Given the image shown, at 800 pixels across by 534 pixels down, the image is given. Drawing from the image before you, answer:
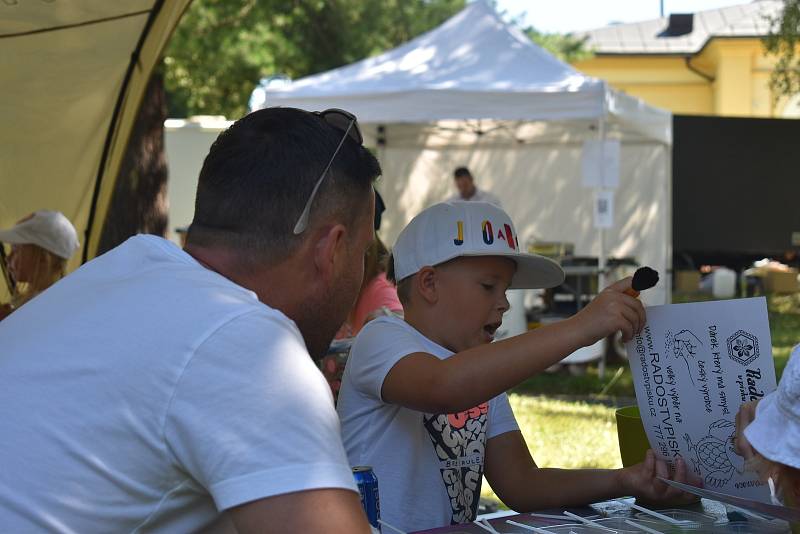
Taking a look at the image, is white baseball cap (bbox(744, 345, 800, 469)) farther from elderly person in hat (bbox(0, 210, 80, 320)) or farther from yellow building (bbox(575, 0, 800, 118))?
yellow building (bbox(575, 0, 800, 118))

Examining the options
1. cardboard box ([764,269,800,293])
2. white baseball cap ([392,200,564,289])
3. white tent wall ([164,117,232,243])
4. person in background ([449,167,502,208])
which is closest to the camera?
white baseball cap ([392,200,564,289])

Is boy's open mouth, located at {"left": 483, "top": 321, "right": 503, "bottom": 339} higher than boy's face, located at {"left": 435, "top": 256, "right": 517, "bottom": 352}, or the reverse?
boy's face, located at {"left": 435, "top": 256, "right": 517, "bottom": 352}

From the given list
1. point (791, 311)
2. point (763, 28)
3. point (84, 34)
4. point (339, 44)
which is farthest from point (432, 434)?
point (763, 28)

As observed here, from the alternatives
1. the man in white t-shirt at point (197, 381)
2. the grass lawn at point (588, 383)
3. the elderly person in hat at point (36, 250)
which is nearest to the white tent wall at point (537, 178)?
the grass lawn at point (588, 383)

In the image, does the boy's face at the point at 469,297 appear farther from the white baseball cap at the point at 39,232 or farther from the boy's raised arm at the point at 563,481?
the white baseball cap at the point at 39,232

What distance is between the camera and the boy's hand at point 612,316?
1712 millimetres

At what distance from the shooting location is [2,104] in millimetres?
3867

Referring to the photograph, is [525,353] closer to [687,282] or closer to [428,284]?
[428,284]

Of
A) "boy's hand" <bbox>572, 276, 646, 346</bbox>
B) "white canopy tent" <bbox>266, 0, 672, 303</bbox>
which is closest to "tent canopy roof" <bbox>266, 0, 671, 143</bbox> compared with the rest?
"white canopy tent" <bbox>266, 0, 672, 303</bbox>

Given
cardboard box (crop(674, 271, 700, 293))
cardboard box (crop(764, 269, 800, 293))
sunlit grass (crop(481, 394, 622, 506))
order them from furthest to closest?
cardboard box (crop(674, 271, 700, 293)) < cardboard box (crop(764, 269, 800, 293)) < sunlit grass (crop(481, 394, 622, 506))

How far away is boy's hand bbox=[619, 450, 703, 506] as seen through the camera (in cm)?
187

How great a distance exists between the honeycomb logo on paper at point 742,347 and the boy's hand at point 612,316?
0.16 meters

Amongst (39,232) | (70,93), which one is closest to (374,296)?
(39,232)

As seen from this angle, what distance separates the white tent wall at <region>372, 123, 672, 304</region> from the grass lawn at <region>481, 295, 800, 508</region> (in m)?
2.37
